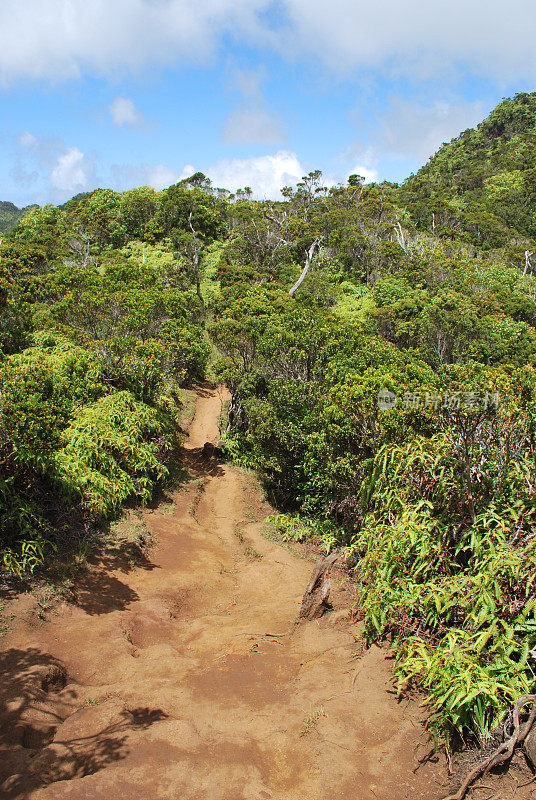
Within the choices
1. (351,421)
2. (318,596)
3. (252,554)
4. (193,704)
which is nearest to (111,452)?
(252,554)

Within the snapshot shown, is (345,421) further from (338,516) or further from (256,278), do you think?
(256,278)

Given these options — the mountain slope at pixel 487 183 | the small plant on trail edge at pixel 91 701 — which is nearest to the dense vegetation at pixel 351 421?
the small plant on trail edge at pixel 91 701

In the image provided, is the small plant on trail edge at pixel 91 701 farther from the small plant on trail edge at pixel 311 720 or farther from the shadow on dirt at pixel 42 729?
the small plant on trail edge at pixel 311 720

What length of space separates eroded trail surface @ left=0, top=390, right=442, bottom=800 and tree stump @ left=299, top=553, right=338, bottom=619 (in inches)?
9.0

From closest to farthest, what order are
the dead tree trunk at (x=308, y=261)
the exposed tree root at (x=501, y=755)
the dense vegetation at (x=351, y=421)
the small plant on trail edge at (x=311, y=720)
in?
1. the exposed tree root at (x=501, y=755)
2. the small plant on trail edge at (x=311, y=720)
3. the dense vegetation at (x=351, y=421)
4. the dead tree trunk at (x=308, y=261)

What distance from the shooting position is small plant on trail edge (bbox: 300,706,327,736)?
4504 millimetres

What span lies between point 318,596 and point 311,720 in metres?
2.87

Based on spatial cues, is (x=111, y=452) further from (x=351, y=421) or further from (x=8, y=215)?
(x=8, y=215)

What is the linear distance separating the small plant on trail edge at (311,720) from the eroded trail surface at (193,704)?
0.01m

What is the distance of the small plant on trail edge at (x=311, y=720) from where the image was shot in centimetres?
450

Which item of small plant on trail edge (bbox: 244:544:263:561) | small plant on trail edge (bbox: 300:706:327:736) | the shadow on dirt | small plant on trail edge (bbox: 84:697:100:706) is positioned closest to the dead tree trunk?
small plant on trail edge (bbox: 244:544:263:561)

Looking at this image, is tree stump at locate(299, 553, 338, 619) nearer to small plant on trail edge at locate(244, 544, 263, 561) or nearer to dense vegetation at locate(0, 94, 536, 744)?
dense vegetation at locate(0, 94, 536, 744)

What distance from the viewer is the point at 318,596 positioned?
7.50 meters

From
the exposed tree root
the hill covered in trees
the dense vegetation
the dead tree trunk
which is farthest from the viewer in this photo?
the hill covered in trees
